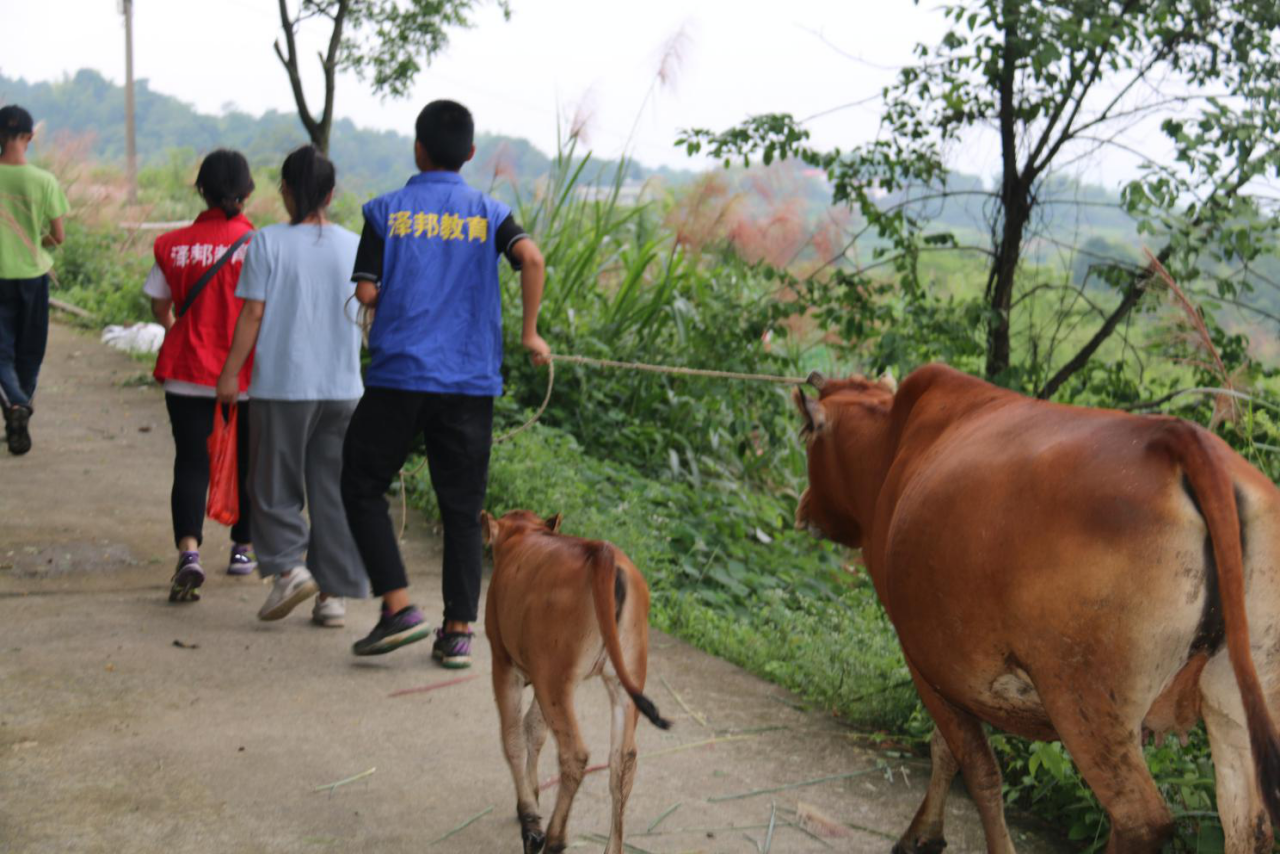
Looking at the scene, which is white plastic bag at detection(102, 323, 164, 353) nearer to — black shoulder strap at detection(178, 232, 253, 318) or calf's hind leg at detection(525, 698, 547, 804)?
black shoulder strap at detection(178, 232, 253, 318)

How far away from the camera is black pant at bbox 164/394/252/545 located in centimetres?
531

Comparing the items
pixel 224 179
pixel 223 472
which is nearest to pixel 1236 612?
pixel 223 472

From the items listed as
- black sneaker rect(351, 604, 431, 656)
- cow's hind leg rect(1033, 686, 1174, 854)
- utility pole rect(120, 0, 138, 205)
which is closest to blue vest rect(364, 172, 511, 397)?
black sneaker rect(351, 604, 431, 656)

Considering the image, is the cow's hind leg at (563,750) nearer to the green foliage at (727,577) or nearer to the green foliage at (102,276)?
the green foliage at (727,577)

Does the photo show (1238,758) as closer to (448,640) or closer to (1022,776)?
(1022,776)

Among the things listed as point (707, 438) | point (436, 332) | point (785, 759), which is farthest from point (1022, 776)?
point (707, 438)

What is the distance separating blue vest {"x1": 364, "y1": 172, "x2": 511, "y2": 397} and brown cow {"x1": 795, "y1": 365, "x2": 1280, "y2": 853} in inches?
81.0

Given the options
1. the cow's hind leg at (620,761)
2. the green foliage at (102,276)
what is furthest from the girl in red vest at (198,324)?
the green foliage at (102,276)

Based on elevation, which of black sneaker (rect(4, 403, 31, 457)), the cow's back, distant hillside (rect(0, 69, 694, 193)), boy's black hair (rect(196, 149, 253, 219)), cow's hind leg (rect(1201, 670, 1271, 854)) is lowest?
black sneaker (rect(4, 403, 31, 457))

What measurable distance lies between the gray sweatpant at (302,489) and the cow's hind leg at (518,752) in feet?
5.01

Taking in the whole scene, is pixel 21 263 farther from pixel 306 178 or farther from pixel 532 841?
pixel 532 841

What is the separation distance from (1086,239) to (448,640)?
15.0 feet

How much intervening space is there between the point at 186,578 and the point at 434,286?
185cm

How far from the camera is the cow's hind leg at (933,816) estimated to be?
341 cm
